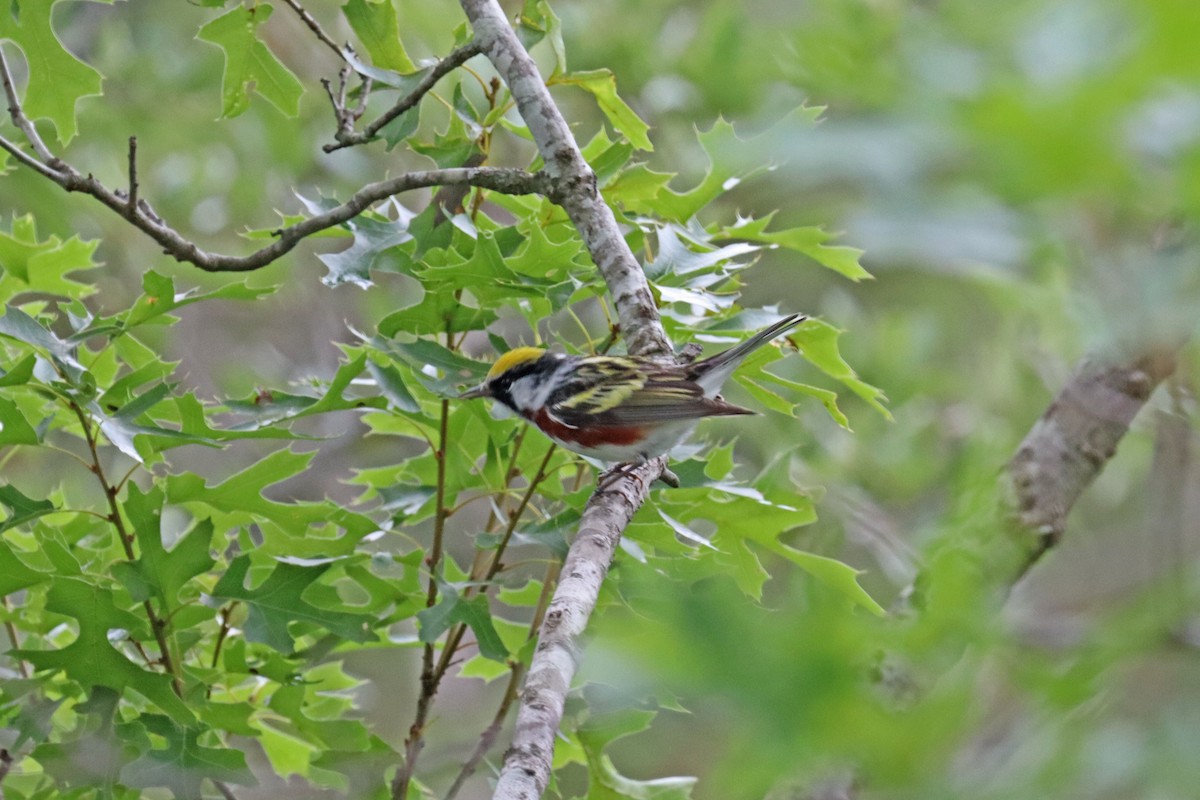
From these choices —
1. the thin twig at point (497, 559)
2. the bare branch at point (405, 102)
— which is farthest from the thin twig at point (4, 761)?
the bare branch at point (405, 102)

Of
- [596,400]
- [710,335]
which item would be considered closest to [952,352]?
[596,400]

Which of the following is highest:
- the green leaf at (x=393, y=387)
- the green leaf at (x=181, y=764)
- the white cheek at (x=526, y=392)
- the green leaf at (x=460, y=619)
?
the green leaf at (x=393, y=387)

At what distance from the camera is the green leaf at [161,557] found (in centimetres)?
247

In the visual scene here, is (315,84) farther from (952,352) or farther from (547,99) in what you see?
(547,99)

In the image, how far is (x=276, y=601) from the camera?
2.58 metres

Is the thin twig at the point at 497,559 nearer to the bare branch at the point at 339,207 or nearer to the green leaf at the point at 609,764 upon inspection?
the green leaf at the point at 609,764

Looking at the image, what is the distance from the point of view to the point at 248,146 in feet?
23.9

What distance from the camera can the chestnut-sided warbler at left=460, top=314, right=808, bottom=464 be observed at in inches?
126

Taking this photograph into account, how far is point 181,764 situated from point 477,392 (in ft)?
3.66

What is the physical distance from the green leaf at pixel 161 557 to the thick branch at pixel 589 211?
1122 mm

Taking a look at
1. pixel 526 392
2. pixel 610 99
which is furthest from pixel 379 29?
pixel 526 392

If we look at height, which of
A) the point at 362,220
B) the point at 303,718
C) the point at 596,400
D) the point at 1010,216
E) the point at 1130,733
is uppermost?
the point at 1010,216

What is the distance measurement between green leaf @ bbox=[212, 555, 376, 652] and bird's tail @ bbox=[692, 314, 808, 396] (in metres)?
1.19

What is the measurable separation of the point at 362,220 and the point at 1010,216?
7.45ft
